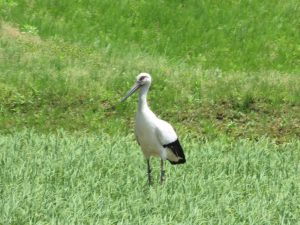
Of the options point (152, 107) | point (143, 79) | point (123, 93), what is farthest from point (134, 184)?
point (123, 93)

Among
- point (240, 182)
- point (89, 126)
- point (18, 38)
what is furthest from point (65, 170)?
point (18, 38)

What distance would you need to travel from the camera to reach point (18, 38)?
18.5 metres

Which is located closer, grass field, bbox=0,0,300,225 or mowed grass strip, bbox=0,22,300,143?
grass field, bbox=0,0,300,225

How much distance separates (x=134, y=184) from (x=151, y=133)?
0.63 m

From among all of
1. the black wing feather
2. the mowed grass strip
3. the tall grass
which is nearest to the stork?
the black wing feather

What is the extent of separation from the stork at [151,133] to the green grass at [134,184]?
350mm

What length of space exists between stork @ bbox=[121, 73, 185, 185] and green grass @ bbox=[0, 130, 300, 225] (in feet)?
1.15

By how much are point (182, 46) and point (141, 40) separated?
108 centimetres

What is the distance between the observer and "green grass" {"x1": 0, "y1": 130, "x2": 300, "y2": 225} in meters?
8.05

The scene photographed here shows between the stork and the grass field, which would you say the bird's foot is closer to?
the stork

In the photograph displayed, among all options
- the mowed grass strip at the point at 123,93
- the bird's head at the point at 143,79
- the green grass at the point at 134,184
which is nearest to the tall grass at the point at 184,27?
the mowed grass strip at the point at 123,93

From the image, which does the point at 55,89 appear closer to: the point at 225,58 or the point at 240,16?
the point at 225,58

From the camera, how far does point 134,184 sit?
9672 millimetres

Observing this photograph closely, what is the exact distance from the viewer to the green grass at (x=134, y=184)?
26.4 ft
